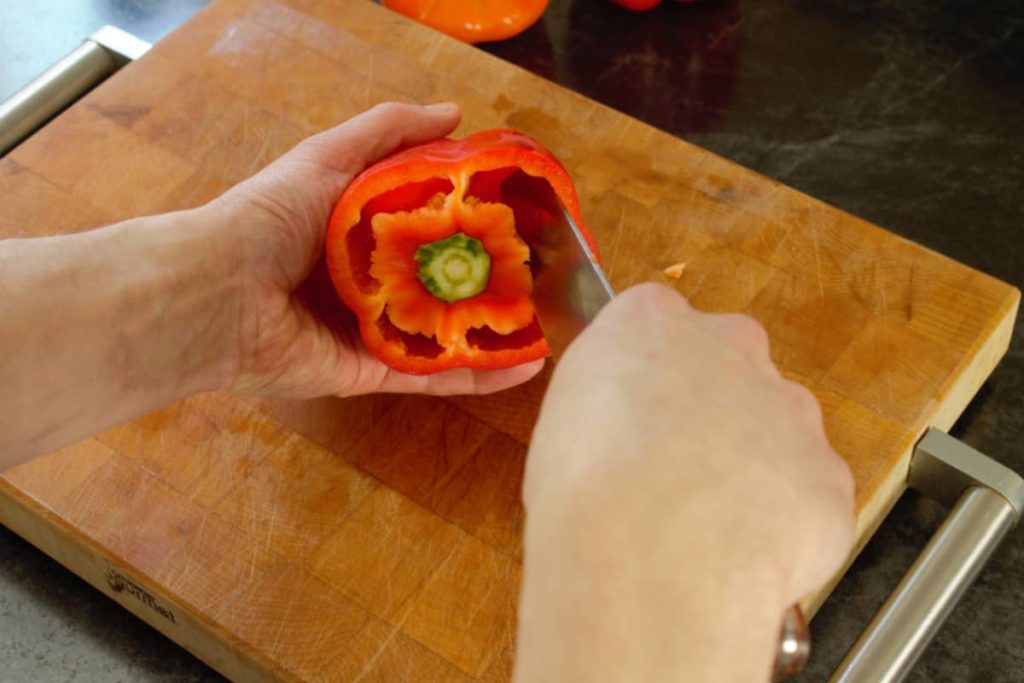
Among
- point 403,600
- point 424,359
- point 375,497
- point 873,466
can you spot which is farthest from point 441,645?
point 873,466

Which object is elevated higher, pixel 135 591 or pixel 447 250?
pixel 447 250

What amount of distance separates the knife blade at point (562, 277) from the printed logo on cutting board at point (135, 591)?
1.65 ft

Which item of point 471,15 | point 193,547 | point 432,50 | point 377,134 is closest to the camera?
point 193,547

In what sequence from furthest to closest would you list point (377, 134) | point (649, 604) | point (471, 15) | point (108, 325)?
point (471, 15) → point (377, 134) → point (108, 325) → point (649, 604)

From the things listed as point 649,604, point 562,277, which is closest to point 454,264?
point 562,277

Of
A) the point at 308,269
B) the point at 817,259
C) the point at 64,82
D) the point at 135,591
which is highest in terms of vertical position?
the point at 817,259

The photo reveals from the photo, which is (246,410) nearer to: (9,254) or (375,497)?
(375,497)

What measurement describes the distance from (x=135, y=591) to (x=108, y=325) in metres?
0.31

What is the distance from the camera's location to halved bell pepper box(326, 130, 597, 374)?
143 centimetres

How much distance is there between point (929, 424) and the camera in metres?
1.47

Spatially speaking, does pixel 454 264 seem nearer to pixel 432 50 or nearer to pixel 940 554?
pixel 432 50

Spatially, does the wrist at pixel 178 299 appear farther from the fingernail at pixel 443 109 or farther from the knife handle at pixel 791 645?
the knife handle at pixel 791 645

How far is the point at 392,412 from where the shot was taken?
1520 millimetres

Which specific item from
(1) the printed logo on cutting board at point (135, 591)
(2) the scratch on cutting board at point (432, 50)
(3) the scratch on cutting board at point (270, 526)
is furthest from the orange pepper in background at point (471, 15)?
(1) the printed logo on cutting board at point (135, 591)
